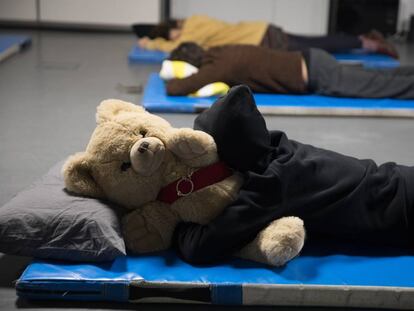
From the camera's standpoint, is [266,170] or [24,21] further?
[24,21]

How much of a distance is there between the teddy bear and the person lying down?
6.14ft

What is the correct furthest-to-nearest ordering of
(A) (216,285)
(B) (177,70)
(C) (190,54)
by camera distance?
(C) (190,54)
(B) (177,70)
(A) (216,285)

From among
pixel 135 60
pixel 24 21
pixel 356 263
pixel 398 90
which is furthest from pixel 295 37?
pixel 356 263

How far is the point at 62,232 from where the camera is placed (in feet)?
5.90

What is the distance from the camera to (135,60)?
5.20m

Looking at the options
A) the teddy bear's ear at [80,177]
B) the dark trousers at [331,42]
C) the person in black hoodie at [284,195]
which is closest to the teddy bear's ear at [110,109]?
the teddy bear's ear at [80,177]

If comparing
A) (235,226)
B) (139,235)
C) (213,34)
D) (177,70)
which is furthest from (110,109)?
(213,34)

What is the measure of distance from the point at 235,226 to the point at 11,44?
4.12 m

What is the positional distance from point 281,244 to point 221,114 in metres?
0.41

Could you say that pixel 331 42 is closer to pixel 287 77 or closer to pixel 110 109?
Answer: pixel 287 77

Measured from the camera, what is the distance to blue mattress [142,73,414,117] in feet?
11.6

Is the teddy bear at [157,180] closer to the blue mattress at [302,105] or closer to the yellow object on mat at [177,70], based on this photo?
the blue mattress at [302,105]

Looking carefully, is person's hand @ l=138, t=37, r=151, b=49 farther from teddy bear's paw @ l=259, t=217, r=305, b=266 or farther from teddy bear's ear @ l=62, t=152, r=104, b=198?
teddy bear's paw @ l=259, t=217, r=305, b=266

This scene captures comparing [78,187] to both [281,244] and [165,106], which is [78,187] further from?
[165,106]
